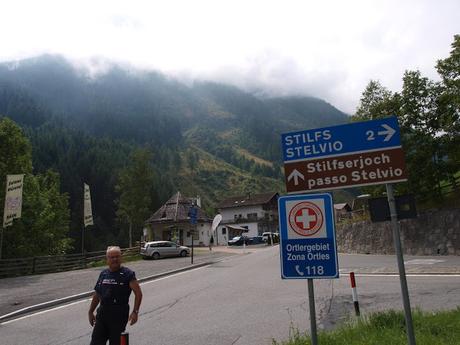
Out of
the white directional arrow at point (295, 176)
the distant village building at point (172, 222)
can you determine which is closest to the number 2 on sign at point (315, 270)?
the white directional arrow at point (295, 176)

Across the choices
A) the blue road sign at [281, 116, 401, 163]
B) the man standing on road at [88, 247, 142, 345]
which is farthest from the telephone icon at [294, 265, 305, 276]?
the man standing on road at [88, 247, 142, 345]

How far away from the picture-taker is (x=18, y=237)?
35.4 metres

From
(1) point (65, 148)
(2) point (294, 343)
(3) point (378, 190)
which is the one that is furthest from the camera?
(1) point (65, 148)

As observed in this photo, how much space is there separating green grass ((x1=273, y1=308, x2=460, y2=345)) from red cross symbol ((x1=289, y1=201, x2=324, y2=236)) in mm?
2216

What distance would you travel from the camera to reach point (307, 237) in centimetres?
493

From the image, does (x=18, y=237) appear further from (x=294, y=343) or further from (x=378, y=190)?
(x=294, y=343)

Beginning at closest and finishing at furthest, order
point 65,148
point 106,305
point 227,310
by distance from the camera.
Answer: point 106,305, point 227,310, point 65,148

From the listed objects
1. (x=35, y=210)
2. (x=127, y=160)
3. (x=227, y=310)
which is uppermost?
(x=127, y=160)

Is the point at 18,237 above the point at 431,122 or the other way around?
the other way around

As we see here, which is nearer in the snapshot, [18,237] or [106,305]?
[106,305]

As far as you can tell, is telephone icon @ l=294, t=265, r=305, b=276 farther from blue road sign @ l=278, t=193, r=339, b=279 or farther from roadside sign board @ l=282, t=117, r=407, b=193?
roadside sign board @ l=282, t=117, r=407, b=193

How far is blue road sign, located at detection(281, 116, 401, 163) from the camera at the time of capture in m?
5.23

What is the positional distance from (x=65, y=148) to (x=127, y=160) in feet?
50.0

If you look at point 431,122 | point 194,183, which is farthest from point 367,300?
point 194,183
